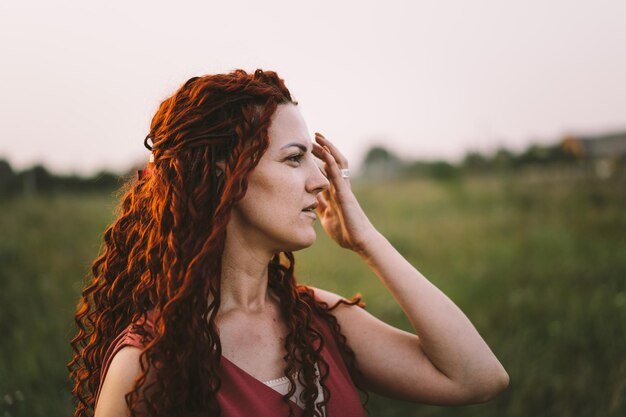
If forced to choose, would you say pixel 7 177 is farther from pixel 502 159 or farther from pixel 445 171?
pixel 502 159

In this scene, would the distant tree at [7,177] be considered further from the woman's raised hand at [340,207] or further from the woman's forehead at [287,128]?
the woman's forehead at [287,128]

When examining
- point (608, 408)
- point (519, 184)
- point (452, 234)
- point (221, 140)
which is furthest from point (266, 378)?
point (519, 184)

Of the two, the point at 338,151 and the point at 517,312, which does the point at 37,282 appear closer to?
the point at 338,151

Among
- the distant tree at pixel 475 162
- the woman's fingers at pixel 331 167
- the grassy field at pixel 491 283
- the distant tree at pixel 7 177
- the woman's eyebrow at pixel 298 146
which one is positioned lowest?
the grassy field at pixel 491 283

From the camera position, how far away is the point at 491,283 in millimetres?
5402

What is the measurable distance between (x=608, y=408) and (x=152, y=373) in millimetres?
2879

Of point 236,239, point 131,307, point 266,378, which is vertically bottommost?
point 266,378

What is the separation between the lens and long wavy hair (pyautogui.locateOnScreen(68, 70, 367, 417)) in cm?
149

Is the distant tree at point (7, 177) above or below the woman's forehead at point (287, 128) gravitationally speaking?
below

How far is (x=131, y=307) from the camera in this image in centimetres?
176

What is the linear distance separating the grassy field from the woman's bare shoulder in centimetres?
141

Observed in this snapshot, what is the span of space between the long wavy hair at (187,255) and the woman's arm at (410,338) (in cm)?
11

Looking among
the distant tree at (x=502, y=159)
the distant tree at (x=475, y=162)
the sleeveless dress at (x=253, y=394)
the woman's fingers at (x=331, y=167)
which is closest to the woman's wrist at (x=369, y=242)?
the woman's fingers at (x=331, y=167)

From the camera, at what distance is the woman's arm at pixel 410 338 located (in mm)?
1768
